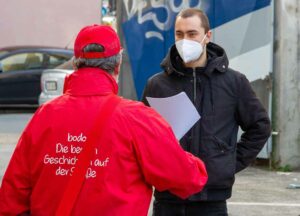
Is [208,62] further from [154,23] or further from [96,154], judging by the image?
[154,23]

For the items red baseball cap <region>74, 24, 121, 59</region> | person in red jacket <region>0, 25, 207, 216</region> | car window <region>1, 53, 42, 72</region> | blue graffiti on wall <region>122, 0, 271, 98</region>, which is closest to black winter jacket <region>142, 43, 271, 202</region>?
person in red jacket <region>0, 25, 207, 216</region>

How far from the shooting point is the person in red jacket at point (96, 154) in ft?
9.92

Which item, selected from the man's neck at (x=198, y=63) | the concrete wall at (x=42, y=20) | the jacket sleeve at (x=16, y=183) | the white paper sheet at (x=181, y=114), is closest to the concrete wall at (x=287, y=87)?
the man's neck at (x=198, y=63)

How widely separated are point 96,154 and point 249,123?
1412mm

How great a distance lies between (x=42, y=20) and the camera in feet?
78.2

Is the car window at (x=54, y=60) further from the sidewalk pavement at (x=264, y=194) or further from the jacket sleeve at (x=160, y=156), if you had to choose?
the jacket sleeve at (x=160, y=156)

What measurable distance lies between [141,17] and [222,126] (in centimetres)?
715

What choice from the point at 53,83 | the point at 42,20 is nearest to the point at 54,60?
the point at 53,83

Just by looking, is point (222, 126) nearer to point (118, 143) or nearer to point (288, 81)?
point (118, 143)

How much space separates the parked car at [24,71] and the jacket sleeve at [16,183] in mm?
14473

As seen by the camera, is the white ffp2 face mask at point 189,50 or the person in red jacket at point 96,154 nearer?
the person in red jacket at point 96,154

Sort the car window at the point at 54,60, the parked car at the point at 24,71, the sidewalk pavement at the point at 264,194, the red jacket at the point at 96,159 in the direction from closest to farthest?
the red jacket at the point at 96,159 → the sidewalk pavement at the point at 264,194 → the parked car at the point at 24,71 → the car window at the point at 54,60

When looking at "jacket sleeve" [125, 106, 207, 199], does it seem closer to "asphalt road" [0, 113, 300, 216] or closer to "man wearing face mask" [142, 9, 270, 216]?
"man wearing face mask" [142, 9, 270, 216]

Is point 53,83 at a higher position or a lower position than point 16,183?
lower
